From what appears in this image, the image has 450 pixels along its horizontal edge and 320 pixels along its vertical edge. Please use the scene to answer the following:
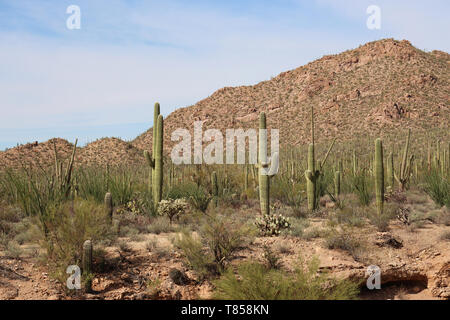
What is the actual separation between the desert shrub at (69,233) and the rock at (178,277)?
1.63 m

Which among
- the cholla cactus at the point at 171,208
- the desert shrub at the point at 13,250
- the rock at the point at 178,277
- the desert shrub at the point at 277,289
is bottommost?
the rock at the point at 178,277

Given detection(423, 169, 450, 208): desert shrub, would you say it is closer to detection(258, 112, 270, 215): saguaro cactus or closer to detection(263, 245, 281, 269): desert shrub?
detection(258, 112, 270, 215): saguaro cactus

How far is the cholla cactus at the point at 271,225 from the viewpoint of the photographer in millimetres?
9883

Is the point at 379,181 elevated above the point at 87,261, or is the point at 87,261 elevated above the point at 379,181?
the point at 379,181

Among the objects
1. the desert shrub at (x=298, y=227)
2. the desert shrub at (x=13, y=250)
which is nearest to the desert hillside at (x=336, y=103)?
the desert shrub at (x=298, y=227)

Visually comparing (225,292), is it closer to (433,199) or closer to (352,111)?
(433,199)

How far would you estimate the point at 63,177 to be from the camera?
11.1m

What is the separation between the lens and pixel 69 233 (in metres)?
8.03

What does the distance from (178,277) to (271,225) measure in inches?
109

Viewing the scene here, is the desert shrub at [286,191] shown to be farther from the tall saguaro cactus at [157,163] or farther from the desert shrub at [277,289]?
the desert shrub at [277,289]

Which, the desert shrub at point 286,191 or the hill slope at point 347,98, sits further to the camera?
the hill slope at point 347,98

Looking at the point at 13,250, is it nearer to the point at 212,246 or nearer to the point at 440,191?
the point at 212,246

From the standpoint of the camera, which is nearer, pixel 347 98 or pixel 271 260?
pixel 271 260

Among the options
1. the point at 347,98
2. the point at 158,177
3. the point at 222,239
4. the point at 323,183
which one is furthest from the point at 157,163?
the point at 347,98
